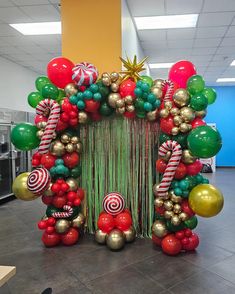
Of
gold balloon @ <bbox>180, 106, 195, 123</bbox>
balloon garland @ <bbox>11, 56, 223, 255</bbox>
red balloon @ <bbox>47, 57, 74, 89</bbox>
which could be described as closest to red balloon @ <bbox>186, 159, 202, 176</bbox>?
balloon garland @ <bbox>11, 56, 223, 255</bbox>

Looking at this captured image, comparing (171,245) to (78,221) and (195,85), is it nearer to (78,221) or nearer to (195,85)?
(78,221)

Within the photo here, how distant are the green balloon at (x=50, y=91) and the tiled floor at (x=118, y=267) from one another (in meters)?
1.88

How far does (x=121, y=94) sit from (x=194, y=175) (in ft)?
4.18

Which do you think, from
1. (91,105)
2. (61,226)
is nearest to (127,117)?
(91,105)

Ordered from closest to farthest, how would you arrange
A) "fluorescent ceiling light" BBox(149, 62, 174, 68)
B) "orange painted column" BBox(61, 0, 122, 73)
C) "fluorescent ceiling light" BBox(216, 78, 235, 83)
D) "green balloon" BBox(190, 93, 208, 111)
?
"green balloon" BBox(190, 93, 208, 111) < "orange painted column" BBox(61, 0, 122, 73) < "fluorescent ceiling light" BBox(149, 62, 174, 68) < "fluorescent ceiling light" BBox(216, 78, 235, 83)

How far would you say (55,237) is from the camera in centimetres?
347

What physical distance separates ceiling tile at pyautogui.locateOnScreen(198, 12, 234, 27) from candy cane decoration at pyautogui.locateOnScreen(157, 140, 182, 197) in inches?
107

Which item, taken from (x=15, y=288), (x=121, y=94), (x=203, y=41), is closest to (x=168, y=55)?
(x=203, y=41)

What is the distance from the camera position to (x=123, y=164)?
12.3 ft

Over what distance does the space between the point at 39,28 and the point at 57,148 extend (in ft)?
9.66

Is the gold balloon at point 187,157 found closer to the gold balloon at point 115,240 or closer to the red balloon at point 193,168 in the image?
the red balloon at point 193,168

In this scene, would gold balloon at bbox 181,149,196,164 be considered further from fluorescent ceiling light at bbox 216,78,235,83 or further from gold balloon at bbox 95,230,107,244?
fluorescent ceiling light at bbox 216,78,235,83

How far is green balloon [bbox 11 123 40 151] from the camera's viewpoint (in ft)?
10.8

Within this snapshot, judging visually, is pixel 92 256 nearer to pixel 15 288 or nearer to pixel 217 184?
pixel 15 288
